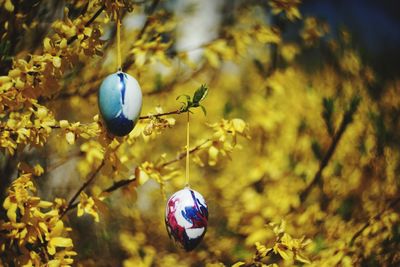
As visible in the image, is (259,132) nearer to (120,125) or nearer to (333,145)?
(333,145)

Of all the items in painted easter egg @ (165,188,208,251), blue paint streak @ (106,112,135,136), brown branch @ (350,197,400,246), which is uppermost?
blue paint streak @ (106,112,135,136)

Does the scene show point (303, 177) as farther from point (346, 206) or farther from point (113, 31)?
point (113, 31)

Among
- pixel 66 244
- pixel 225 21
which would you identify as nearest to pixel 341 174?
pixel 225 21

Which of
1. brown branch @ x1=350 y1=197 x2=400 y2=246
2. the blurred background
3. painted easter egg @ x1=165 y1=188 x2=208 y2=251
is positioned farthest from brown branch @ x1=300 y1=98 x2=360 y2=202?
painted easter egg @ x1=165 y1=188 x2=208 y2=251

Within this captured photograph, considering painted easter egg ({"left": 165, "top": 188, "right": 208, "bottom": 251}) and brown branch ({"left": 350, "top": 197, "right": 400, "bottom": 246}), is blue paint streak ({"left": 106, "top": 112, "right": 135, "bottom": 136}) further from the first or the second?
brown branch ({"left": 350, "top": 197, "right": 400, "bottom": 246})

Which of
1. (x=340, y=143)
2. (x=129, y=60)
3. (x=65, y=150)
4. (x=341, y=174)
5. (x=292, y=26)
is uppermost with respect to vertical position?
(x=292, y=26)

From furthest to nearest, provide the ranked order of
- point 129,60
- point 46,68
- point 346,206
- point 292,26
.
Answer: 1. point 292,26
2. point 346,206
3. point 129,60
4. point 46,68
